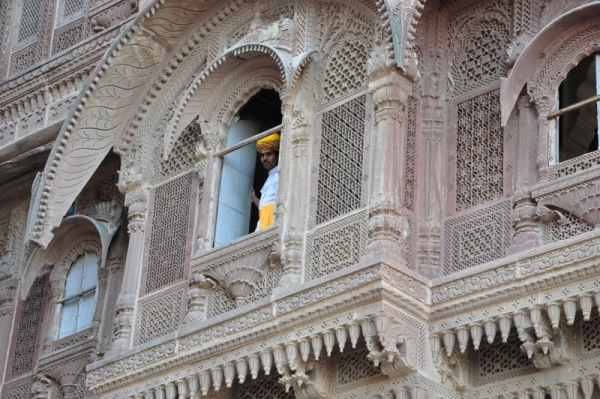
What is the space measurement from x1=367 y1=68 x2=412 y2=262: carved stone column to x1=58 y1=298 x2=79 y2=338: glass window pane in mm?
3889

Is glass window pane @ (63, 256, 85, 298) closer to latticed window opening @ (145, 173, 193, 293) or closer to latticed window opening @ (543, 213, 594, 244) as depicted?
latticed window opening @ (145, 173, 193, 293)

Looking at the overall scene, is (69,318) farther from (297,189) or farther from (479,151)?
(479,151)

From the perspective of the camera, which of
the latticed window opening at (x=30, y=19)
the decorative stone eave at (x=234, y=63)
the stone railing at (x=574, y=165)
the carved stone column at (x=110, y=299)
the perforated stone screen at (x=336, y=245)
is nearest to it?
the stone railing at (x=574, y=165)

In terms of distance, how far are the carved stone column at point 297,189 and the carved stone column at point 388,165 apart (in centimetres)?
66

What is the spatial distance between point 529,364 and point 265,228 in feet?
7.46

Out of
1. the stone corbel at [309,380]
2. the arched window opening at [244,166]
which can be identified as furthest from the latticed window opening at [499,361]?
the arched window opening at [244,166]

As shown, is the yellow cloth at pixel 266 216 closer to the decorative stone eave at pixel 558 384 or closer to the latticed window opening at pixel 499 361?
the latticed window opening at pixel 499 361

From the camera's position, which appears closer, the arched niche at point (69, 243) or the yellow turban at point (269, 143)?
the yellow turban at point (269, 143)

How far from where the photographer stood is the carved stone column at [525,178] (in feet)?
33.3

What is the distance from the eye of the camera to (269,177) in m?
11.8

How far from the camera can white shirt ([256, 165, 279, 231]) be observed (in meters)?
11.6

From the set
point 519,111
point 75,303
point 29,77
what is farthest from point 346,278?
point 29,77

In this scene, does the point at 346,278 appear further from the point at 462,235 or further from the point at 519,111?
the point at 519,111

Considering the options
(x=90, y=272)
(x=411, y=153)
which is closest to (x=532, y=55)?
(x=411, y=153)
